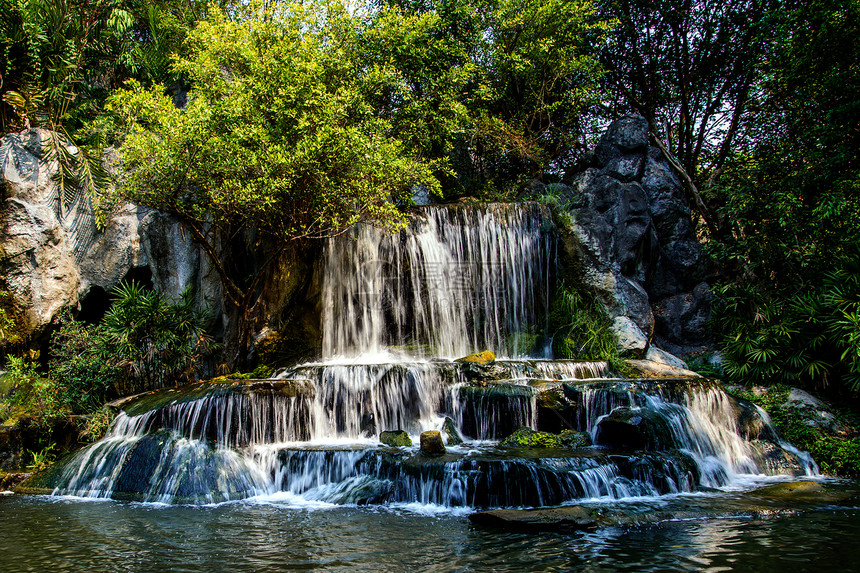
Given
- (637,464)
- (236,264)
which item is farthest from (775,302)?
(236,264)

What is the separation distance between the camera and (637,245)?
14562mm

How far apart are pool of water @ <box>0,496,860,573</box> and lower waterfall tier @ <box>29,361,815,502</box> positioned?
84cm

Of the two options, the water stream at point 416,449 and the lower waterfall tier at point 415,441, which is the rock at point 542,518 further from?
the lower waterfall tier at point 415,441

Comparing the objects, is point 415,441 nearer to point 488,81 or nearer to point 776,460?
point 776,460

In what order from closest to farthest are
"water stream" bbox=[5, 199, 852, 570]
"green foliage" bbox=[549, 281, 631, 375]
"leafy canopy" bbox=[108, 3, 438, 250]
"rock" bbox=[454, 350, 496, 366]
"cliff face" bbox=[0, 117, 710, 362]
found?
"water stream" bbox=[5, 199, 852, 570]
"rock" bbox=[454, 350, 496, 366]
"leafy canopy" bbox=[108, 3, 438, 250]
"cliff face" bbox=[0, 117, 710, 362]
"green foliage" bbox=[549, 281, 631, 375]

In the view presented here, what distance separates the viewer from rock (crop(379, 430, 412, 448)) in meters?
8.52

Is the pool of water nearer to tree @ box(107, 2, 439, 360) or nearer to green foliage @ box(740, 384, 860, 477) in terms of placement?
green foliage @ box(740, 384, 860, 477)

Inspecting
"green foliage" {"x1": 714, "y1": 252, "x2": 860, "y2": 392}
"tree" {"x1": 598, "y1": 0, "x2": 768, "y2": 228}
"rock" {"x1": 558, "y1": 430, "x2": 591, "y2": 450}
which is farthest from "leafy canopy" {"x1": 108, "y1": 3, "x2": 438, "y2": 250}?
"tree" {"x1": 598, "y1": 0, "x2": 768, "y2": 228}

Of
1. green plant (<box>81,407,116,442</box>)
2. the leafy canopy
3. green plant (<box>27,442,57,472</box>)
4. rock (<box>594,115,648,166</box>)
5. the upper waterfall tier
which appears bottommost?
green plant (<box>27,442,57,472</box>)

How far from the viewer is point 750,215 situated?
42.7 feet

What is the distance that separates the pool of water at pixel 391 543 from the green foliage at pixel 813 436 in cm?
314

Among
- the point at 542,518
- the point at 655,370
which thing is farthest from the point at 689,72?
the point at 542,518

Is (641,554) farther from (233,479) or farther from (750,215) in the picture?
(750,215)

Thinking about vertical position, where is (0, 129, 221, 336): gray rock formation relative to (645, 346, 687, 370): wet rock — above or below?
above
